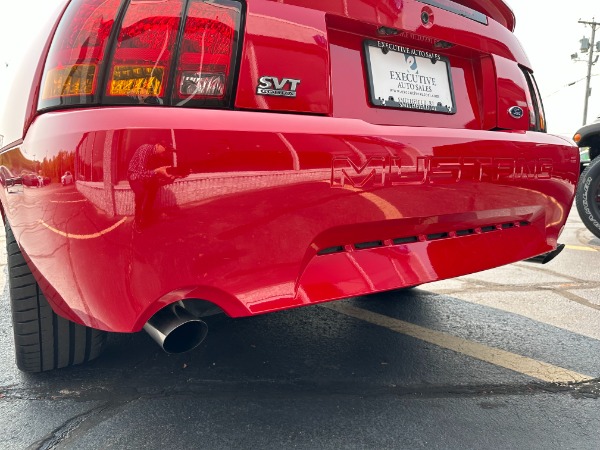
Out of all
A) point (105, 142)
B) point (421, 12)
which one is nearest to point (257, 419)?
point (105, 142)

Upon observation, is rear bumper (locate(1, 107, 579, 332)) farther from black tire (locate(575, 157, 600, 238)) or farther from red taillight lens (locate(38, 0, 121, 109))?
black tire (locate(575, 157, 600, 238))

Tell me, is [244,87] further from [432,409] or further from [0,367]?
[0,367]

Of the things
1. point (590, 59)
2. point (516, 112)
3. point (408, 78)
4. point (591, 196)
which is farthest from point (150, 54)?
point (590, 59)

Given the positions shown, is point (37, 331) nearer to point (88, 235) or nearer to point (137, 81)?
point (88, 235)

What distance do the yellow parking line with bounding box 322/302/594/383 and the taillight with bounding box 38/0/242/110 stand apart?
1.54 m

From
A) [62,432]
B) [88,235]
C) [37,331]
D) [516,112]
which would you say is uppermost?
[516,112]

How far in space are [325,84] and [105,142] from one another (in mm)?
634

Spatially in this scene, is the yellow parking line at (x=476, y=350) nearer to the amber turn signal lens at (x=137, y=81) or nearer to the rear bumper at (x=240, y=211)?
the rear bumper at (x=240, y=211)

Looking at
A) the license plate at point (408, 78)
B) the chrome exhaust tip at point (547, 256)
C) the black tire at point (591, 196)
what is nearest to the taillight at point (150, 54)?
the license plate at point (408, 78)

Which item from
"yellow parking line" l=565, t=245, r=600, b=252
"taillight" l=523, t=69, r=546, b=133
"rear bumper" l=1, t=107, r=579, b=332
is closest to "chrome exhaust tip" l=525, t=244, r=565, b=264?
"taillight" l=523, t=69, r=546, b=133

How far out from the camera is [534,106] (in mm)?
2221

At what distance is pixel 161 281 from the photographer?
118 cm

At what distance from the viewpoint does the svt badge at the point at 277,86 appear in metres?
1.35

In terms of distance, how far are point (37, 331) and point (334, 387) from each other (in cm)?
107
